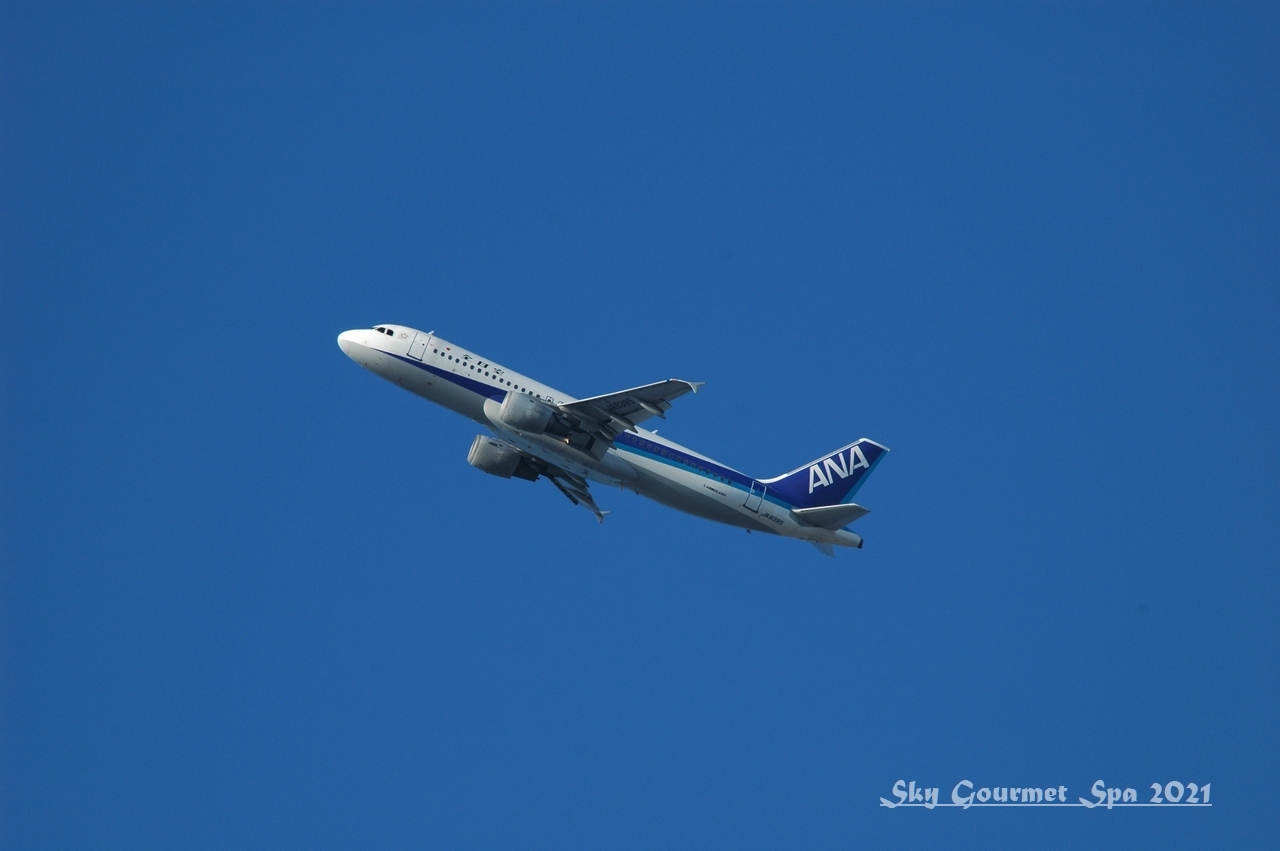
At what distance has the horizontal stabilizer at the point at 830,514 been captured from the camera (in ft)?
222

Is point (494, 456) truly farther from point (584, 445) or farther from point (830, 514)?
point (830, 514)

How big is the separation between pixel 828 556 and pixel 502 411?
55.6ft

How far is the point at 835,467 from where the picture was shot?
238 feet

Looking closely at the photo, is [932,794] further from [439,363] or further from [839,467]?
[439,363]

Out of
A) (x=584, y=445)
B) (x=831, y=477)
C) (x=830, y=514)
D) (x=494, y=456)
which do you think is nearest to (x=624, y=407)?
(x=584, y=445)

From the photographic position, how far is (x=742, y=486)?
227 feet

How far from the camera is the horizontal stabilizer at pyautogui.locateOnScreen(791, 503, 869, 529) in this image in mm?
67750

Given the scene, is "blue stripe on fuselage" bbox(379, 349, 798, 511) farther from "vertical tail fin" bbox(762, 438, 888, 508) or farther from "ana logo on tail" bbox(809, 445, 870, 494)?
"ana logo on tail" bbox(809, 445, 870, 494)

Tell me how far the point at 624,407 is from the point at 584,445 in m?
2.85

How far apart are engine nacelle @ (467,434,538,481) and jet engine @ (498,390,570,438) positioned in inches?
135

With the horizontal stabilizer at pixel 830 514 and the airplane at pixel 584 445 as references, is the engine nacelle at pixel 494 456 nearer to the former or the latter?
the airplane at pixel 584 445

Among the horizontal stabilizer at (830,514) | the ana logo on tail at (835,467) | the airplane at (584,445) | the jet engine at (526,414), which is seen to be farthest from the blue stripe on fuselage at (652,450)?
the ana logo on tail at (835,467)

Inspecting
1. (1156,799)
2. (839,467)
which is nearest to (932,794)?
(1156,799)

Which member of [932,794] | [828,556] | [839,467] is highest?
[839,467]
